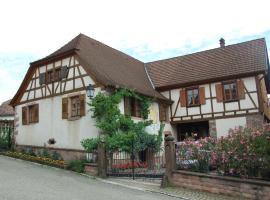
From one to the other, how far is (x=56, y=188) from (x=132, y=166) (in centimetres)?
412

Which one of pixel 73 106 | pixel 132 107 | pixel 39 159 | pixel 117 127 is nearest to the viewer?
pixel 39 159

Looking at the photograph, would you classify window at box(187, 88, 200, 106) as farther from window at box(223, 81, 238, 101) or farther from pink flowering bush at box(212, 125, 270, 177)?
pink flowering bush at box(212, 125, 270, 177)

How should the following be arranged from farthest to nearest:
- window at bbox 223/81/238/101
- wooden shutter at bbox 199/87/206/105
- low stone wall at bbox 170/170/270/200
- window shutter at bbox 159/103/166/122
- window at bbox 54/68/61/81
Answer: wooden shutter at bbox 199/87/206/105
window shutter at bbox 159/103/166/122
window at bbox 223/81/238/101
window at bbox 54/68/61/81
low stone wall at bbox 170/170/270/200

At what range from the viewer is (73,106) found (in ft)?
72.6

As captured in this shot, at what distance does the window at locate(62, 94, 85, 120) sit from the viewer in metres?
21.5

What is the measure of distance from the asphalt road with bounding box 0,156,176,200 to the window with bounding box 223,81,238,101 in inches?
476

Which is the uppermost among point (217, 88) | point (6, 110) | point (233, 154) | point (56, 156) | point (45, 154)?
point (6, 110)

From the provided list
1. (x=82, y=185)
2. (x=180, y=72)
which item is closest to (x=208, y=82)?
(x=180, y=72)

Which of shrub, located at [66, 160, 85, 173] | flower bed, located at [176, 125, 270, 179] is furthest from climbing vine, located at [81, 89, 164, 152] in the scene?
flower bed, located at [176, 125, 270, 179]

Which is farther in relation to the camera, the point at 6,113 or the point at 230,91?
the point at 6,113

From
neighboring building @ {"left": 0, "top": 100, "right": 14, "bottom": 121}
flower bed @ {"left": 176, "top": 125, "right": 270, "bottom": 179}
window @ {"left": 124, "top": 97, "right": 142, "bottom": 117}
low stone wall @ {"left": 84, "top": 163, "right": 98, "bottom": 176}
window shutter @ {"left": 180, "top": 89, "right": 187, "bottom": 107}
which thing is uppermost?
neighboring building @ {"left": 0, "top": 100, "right": 14, "bottom": 121}

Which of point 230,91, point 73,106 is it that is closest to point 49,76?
point 73,106

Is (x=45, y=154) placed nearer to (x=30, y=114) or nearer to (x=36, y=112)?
(x=36, y=112)

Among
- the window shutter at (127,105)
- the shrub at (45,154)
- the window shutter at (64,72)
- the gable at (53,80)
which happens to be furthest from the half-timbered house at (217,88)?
the shrub at (45,154)
